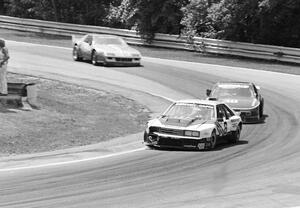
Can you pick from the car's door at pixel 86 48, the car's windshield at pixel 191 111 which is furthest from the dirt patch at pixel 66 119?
the car's door at pixel 86 48

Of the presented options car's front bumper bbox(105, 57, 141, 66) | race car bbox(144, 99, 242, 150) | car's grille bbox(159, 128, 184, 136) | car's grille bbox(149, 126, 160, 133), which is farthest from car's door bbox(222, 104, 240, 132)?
car's front bumper bbox(105, 57, 141, 66)

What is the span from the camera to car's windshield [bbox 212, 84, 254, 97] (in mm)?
23172

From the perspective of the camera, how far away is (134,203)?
1009 cm

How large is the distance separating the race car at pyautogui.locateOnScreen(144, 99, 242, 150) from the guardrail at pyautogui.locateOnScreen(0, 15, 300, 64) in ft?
58.5

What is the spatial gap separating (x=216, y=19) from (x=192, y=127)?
74.7ft

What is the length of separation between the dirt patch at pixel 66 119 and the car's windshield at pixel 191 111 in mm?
1939

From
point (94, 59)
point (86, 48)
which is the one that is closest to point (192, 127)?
point (94, 59)

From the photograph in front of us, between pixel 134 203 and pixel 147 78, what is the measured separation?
19896 millimetres

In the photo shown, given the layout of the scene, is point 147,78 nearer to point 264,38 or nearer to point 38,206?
point 264,38

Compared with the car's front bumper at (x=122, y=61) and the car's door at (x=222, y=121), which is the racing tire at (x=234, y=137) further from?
the car's front bumper at (x=122, y=61)

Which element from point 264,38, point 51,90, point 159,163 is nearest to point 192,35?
point 264,38

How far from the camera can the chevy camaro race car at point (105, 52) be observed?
32094 millimetres

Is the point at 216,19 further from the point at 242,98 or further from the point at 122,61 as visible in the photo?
the point at 242,98

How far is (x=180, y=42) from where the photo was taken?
4031 centimetres
